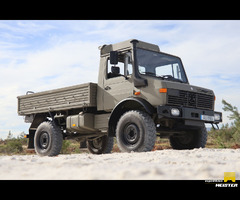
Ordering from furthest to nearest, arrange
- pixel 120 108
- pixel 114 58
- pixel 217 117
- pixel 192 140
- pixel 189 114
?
pixel 192 140
pixel 217 117
pixel 120 108
pixel 114 58
pixel 189 114

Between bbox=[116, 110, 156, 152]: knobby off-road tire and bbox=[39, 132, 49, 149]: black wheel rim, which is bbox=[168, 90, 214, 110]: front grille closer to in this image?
bbox=[116, 110, 156, 152]: knobby off-road tire

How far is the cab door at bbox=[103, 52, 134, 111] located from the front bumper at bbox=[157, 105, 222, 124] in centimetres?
113

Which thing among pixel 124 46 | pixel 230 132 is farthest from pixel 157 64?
pixel 230 132

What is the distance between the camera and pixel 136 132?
820 centimetres

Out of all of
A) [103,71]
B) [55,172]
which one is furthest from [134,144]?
[55,172]

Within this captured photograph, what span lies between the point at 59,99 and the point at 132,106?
294cm

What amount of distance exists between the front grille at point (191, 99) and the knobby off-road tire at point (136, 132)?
0.79 m

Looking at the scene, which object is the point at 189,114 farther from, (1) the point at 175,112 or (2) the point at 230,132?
(2) the point at 230,132

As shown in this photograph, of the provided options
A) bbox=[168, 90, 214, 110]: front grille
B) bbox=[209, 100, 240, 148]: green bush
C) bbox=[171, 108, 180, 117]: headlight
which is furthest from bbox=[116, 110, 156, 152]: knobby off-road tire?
bbox=[209, 100, 240, 148]: green bush

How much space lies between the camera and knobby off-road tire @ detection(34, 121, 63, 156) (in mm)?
10852

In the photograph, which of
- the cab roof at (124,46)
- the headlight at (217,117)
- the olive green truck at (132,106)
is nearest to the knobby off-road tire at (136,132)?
the olive green truck at (132,106)

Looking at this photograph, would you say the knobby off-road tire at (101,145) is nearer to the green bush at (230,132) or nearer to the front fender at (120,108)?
the front fender at (120,108)
